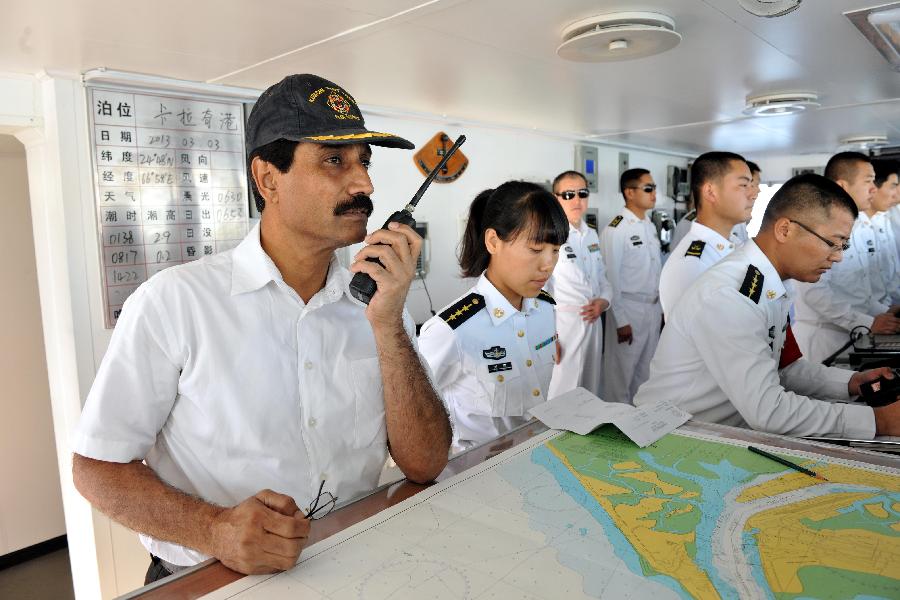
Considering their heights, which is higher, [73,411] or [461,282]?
[461,282]

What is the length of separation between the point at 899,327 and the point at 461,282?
2.58m

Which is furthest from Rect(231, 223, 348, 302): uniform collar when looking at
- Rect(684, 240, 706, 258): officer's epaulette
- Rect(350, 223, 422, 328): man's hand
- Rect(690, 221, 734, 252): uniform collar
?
Rect(690, 221, 734, 252): uniform collar

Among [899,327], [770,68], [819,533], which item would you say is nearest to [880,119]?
Answer: [899,327]

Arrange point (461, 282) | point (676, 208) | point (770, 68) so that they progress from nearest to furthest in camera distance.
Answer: point (770, 68), point (461, 282), point (676, 208)

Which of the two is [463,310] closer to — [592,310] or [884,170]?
[592,310]

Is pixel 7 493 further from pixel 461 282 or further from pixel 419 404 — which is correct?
pixel 419 404

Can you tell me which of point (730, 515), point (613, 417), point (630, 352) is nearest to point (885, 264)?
point (630, 352)

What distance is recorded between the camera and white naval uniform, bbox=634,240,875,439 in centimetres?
187

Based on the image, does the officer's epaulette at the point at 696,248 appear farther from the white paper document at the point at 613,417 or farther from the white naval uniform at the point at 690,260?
the white paper document at the point at 613,417

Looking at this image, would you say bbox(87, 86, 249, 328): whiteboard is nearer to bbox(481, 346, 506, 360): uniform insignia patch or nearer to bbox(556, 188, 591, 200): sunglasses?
bbox(481, 346, 506, 360): uniform insignia patch

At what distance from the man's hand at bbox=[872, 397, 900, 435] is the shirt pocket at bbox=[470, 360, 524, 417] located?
105 centimetres

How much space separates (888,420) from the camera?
177 cm

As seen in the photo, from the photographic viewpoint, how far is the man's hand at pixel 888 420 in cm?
176

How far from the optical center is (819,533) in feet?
3.31
